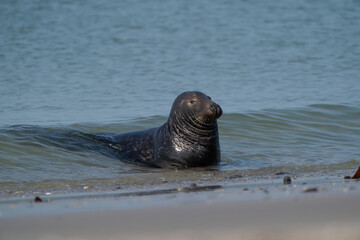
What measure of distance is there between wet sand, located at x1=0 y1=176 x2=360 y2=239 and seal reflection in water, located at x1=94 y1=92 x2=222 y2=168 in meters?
2.90

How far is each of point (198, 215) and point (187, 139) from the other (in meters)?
4.44

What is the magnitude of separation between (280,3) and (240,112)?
17582 mm

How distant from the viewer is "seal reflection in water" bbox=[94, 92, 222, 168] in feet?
28.5

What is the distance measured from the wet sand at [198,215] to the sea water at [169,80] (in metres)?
2.00

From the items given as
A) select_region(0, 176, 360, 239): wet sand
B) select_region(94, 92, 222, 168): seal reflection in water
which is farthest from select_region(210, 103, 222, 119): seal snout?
select_region(0, 176, 360, 239): wet sand

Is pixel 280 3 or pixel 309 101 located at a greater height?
pixel 280 3

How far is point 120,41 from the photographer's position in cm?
2380

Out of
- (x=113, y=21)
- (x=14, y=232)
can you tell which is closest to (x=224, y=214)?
(x=14, y=232)

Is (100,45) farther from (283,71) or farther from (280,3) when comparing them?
(280,3)

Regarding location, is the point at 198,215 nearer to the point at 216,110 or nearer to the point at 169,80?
the point at 216,110

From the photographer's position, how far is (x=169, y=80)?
17.5 meters

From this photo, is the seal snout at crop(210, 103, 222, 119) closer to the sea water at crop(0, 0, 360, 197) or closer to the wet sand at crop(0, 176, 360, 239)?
the sea water at crop(0, 0, 360, 197)

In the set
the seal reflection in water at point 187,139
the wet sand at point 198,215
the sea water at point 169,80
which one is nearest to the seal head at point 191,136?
the seal reflection in water at point 187,139

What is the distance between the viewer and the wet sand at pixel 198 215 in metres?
3.86
